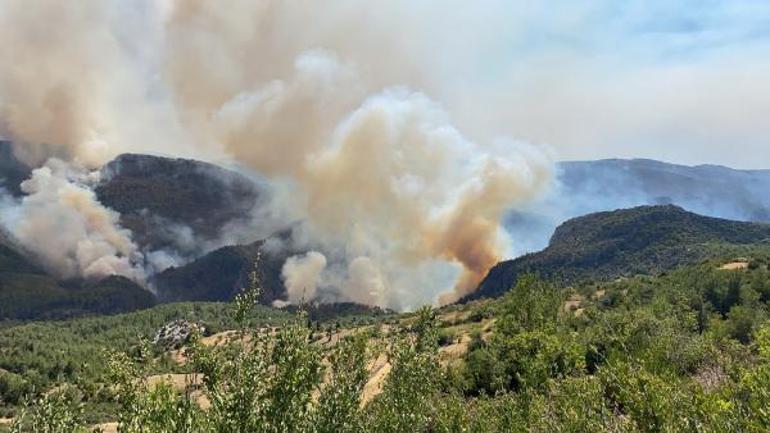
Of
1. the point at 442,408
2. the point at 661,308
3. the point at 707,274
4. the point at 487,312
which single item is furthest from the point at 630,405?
the point at 487,312

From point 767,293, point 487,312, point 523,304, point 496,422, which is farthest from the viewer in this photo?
point 487,312

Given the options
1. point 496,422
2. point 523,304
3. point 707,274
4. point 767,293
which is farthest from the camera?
point 707,274

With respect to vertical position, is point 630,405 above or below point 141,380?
below

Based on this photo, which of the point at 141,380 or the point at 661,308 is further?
the point at 661,308

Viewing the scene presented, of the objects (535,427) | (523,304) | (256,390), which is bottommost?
(535,427)

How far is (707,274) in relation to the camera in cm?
14162

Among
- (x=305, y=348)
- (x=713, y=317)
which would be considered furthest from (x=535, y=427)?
(x=713, y=317)

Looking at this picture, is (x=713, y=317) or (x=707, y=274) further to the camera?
(x=707, y=274)

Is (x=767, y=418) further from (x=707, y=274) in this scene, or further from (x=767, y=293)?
(x=707, y=274)

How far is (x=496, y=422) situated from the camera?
181ft

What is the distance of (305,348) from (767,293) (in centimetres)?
12379

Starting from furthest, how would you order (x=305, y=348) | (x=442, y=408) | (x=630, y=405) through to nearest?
1. (x=442, y=408)
2. (x=630, y=405)
3. (x=305, y=348)

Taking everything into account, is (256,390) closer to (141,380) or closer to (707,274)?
(141,380)

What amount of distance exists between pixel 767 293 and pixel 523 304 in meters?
62.1
